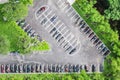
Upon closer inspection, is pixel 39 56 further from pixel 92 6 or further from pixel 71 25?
pixel 92 6

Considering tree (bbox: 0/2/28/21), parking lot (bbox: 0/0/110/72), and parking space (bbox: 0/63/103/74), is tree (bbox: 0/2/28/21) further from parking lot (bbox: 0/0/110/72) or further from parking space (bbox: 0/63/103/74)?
parking space (bbox: 0/63/103/74)

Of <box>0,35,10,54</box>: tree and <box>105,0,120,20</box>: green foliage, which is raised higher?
<box>105,0,120,20</box>: green foliage

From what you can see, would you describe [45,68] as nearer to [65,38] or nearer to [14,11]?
[65,38]

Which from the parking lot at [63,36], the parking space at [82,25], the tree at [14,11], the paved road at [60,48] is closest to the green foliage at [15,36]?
the parking lot at [63,36]

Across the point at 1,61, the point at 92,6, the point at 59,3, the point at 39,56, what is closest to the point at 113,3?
the point at 92,6

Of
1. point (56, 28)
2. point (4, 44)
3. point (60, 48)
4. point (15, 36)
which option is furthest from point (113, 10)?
point (4, 44)

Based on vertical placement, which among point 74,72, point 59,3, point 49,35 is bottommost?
→ point 74,72

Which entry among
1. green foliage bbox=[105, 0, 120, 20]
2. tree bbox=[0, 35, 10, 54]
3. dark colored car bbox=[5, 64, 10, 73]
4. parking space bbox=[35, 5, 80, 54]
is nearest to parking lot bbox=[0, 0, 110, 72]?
parking space bbox=[35, 5, 80, 54]
